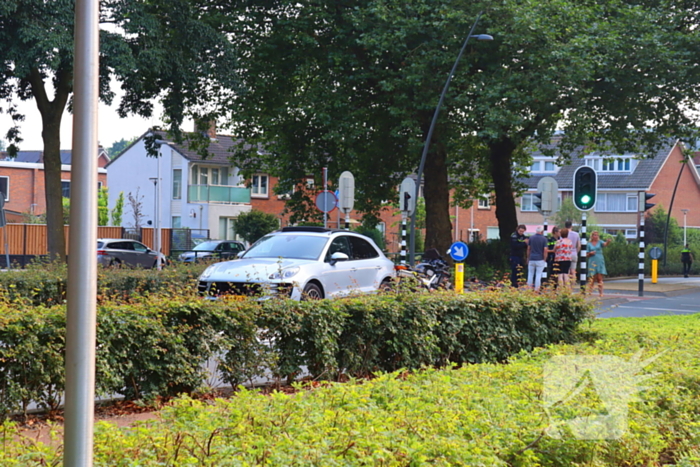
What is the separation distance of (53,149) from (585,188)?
12602mm

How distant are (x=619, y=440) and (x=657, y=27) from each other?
21550 millimetres

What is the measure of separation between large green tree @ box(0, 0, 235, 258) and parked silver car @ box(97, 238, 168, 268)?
12674 millimetres

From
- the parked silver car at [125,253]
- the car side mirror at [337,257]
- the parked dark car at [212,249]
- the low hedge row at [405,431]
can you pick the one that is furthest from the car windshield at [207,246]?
the low hedge row at [405,431]

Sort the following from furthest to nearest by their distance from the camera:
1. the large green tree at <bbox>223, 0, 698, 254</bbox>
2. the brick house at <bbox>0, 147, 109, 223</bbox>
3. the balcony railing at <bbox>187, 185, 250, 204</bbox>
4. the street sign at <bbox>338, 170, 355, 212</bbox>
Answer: the brick house at <bbox>0, 147, 109, 223</bbox> < the balcony railing at <bbox>187, 185, 250, 204</bbox> < the large green tree at <bbox>223, 0, 698, 254</bbox> < the street sign at <bbox>338, 170, 355, 212</bbox>

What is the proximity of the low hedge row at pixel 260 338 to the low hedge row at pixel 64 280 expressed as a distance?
15.6 feet

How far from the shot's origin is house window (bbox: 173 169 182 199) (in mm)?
57875

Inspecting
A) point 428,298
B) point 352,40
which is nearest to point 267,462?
point 428,298

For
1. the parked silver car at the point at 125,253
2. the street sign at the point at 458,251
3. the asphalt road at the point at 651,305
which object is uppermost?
the street sign at the point at 458,251

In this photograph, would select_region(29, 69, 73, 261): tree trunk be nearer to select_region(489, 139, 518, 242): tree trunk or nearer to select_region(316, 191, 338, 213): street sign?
select_region(316, 191, 338, 213): street sign

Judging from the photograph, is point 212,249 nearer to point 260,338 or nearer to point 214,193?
point 214,193

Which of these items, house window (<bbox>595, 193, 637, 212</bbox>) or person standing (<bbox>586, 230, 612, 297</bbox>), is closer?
person standing (<bbox>586, 230, 612, 297</bbox>)

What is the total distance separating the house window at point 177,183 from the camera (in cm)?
5788

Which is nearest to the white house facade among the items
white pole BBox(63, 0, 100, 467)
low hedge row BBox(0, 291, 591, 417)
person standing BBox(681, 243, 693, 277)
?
person standing BBox(681, 243, 693, 277)

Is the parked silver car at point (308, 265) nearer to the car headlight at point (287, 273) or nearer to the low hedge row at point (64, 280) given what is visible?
the car headlight at point (287, 273)
